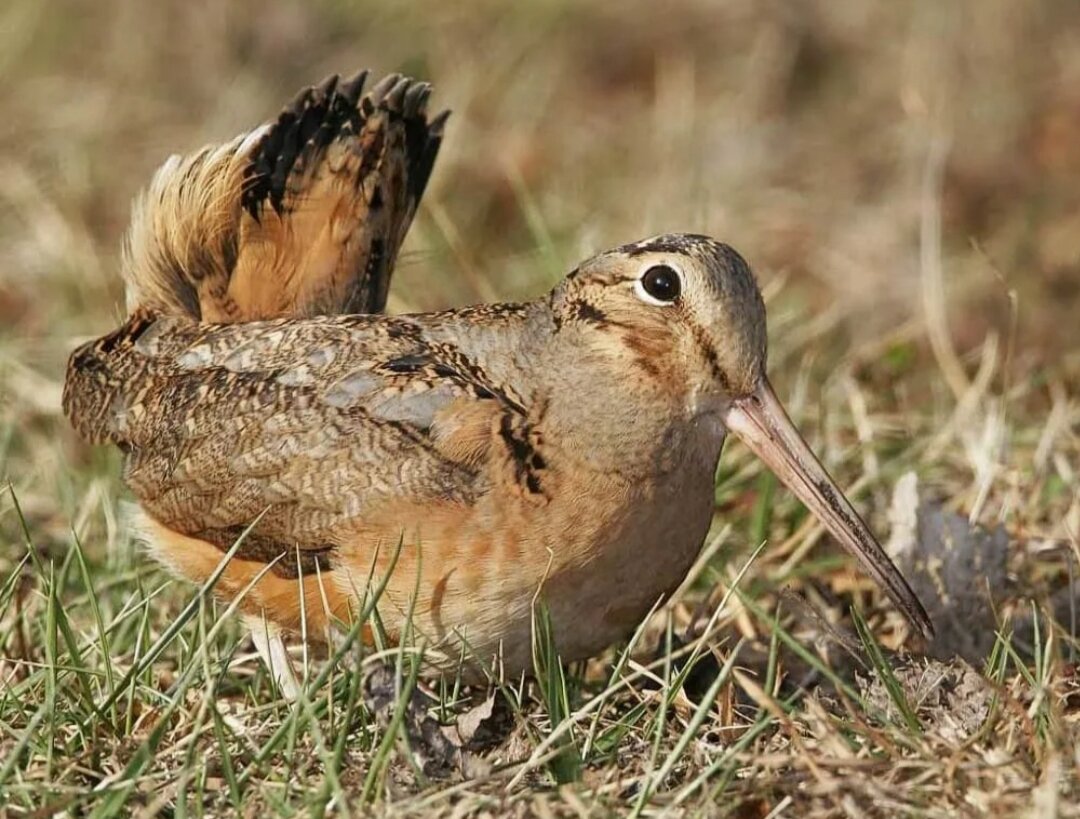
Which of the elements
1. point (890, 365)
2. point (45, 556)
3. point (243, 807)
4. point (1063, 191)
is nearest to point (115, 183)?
point (45, 556)

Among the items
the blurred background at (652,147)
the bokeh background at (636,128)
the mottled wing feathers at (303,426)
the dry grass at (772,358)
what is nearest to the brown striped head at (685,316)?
the mottled wing feathers at (303,426)

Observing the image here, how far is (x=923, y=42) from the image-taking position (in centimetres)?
945

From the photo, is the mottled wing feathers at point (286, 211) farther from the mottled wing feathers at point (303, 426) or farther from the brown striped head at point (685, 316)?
the brown striped head at point (685, 316)

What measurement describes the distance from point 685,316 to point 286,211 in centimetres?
149

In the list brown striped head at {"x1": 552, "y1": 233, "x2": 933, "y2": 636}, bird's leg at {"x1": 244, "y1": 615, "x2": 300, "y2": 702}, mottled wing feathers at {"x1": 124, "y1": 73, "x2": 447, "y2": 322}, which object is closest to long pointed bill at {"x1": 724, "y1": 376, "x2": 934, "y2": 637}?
brown striped head at {"x1": 552, "y1": 233, "x2": 933, "y2": 636}

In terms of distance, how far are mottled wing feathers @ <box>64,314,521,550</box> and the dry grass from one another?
1.02 ft

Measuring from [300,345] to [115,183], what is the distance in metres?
4.07

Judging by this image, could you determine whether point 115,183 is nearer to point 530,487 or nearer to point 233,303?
point 233,303

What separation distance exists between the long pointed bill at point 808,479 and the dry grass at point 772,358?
0.53 feet

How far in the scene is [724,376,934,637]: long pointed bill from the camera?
432cm

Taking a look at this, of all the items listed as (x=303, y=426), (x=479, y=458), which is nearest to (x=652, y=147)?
(x=303, y=426)

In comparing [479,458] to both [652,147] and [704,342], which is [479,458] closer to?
[704,342]

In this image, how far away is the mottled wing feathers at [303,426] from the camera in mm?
4340

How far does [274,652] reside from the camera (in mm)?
4504
